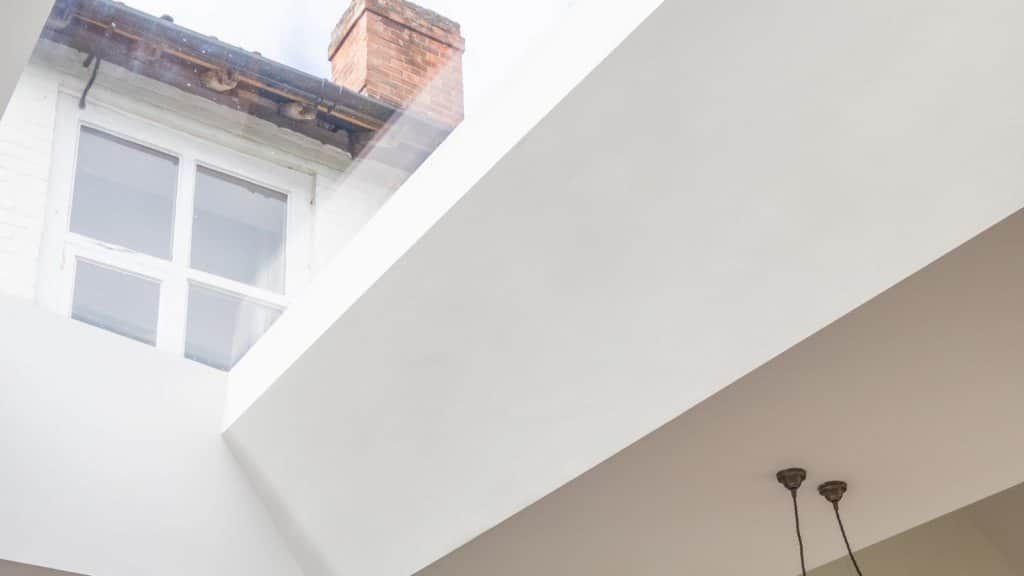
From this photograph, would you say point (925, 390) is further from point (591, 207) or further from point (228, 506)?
point (228, 506)

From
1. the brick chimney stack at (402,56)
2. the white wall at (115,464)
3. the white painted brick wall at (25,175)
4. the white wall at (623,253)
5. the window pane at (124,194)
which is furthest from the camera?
the window pane at (124,194)

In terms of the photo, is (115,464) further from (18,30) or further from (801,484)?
(801,484)

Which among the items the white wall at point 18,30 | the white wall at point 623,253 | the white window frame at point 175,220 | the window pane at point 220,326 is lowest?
the white wall at point 623,253

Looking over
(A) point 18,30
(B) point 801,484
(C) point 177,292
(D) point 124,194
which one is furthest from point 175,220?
(B) point 801,484

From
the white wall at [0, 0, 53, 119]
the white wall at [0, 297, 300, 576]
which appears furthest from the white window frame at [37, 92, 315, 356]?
the white wall at [0, 0, 53, 119]

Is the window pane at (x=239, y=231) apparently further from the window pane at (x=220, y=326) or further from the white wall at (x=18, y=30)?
the white wall at (x=18, y=30)

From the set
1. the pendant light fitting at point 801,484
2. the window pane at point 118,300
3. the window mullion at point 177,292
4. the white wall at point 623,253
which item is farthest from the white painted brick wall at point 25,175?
the pendant light fitting at point 801,484

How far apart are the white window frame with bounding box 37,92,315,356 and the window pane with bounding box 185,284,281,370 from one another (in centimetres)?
3

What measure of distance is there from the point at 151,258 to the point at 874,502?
8.04 ft

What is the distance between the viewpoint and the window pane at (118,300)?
11.5ft

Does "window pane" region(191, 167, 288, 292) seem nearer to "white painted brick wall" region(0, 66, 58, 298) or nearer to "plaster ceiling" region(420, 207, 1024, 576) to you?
"white painted brick wall" region(0, 66, 58, 298)

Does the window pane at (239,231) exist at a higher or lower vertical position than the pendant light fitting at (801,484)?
higher

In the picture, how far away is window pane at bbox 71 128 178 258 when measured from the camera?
12.2 ft

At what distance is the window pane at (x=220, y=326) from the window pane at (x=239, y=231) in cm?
8
